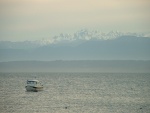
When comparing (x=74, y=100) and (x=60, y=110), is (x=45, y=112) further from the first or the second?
(x=74, y=100)

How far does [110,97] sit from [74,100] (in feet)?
30.9

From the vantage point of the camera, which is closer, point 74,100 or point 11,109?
point 11,109

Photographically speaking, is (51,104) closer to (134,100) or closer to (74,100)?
(74,100)

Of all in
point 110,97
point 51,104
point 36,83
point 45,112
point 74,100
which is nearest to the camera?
point 45,112

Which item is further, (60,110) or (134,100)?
(134,100)

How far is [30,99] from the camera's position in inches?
3492

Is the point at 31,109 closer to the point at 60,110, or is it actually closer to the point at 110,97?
the point at 60,110

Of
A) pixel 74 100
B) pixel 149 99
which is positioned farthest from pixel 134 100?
pixel 74 100

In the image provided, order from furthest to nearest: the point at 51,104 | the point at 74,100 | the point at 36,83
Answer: the point at 36,83, the point at 74,100, the point at 51,104

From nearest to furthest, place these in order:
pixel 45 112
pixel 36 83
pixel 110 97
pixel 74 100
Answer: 1. pixel 45 112
2. pixel 74 100
3. pixel 110 97
4. pixel 36 83

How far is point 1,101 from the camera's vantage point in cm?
8538

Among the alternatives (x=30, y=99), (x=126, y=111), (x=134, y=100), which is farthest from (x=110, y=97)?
(x=126, y=111)

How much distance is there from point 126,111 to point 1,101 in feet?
72.4

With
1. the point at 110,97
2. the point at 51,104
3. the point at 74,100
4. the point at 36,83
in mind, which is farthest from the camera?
the point at 36,83
